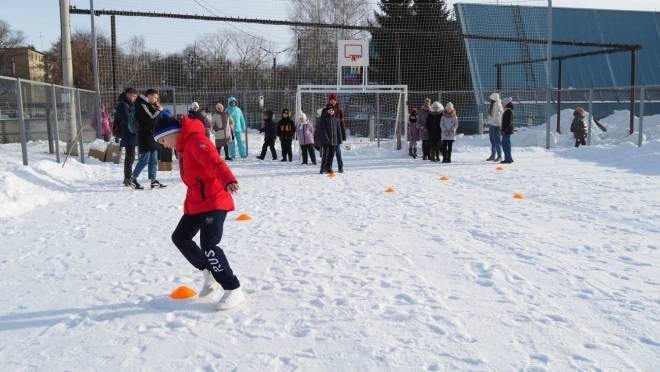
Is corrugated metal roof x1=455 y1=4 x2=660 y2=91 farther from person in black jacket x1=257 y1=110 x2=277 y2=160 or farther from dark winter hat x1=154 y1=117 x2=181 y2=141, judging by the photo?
dark winter hat x1=154 y1=117 x2=181 y2=141

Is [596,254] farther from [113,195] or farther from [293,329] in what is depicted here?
[113,195]

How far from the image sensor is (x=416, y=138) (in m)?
15.4

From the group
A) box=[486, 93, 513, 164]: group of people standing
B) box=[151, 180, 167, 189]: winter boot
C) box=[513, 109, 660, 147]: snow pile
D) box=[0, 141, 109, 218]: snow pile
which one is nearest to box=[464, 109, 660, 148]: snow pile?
box=[513, 109, 660, 147]: snow pile

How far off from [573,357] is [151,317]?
2.64 m

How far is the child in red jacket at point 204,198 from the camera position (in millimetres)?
3711

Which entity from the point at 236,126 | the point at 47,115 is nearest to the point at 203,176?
the point at 47,115

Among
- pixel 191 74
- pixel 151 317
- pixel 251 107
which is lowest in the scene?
pixel 151 317

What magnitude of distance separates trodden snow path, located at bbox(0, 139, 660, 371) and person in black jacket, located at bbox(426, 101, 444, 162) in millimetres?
5693

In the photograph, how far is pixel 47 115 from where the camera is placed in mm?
12672

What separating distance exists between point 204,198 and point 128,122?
6579 mm

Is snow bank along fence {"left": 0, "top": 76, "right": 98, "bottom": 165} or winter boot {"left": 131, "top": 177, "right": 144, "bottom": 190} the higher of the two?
snow bank along fence {"left": 0, "top": 76, "right": 98, "bottom": 165}

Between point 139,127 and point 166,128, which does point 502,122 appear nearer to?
point 139,127

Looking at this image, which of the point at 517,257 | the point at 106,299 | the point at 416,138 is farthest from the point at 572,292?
the point at 416,138

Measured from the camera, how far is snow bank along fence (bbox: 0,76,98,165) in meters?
11.1
